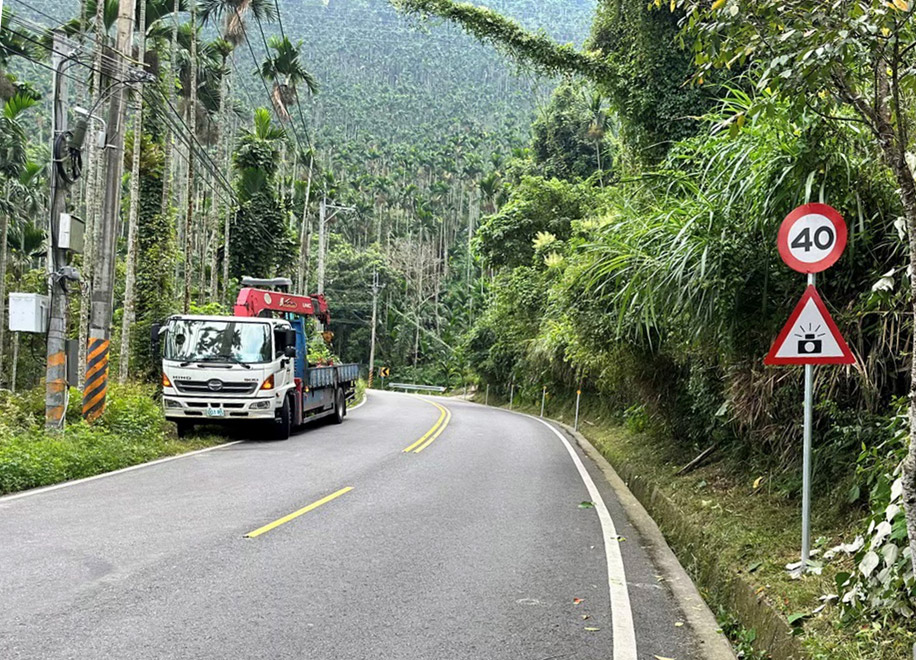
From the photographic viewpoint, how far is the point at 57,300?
12.0 m

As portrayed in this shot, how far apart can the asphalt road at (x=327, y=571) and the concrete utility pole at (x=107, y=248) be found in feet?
10.7

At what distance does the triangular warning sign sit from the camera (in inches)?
205

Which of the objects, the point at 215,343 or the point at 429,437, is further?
the point at 429,437

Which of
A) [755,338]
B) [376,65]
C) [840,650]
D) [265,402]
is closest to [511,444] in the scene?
[265,402]

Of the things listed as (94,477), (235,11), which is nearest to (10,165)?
(235,11)

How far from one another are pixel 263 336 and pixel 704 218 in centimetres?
1041

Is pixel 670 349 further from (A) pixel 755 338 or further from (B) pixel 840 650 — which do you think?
(B) pixel 840 650

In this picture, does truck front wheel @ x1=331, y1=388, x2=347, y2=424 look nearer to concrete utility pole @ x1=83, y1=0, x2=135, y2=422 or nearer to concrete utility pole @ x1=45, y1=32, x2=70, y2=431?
concrete utility pole @ x1=83, y1=0, x2=135, y2=422

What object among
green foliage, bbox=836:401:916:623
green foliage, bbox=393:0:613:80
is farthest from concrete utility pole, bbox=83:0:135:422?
green foliage, bbox=836:401:916:623

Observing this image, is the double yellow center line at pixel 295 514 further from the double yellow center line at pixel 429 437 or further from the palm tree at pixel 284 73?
the palm tree at pixel 284 73

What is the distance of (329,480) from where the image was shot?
1055 centimetres

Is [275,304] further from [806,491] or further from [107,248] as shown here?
[806,491]

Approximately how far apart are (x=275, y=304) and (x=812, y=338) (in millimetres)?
15791

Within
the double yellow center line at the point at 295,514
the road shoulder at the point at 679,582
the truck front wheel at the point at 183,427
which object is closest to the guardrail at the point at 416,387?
the truck front wheel at the point at 183,427
